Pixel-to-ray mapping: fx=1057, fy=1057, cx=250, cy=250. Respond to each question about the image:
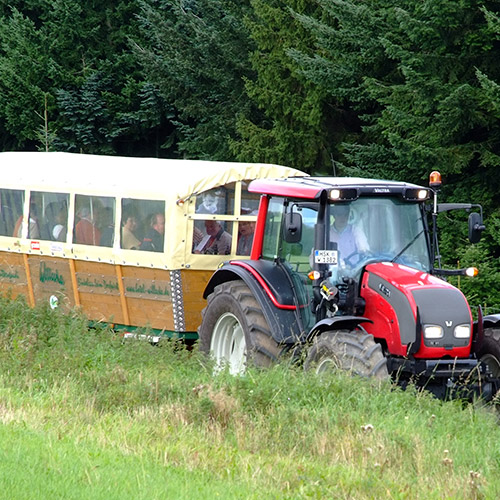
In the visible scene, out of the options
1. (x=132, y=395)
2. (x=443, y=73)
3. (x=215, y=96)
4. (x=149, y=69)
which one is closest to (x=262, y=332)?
(x=132, y=395)

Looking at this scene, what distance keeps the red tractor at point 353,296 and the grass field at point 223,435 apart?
18.3 inches

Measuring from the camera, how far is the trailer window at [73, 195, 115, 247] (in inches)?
552

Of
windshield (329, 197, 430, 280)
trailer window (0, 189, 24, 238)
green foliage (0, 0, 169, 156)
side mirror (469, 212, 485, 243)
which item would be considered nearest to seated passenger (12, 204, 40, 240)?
trailer window (0, 189, 24, 238)

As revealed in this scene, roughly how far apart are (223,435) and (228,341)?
357 centimetres

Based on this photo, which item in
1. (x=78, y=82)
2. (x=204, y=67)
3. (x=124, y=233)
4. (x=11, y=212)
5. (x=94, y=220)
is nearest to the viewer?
(x=124, y=233)

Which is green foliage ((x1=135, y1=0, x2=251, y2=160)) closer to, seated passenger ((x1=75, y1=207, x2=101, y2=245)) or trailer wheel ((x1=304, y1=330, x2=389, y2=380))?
seated passenger ((x1=75, y1=207, x2=101, y2=245))

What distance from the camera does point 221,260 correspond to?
43.5 ft

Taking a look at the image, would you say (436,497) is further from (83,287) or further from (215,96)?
(215,96)

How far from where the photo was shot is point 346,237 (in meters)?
10.1

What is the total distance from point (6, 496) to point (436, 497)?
8.26ft

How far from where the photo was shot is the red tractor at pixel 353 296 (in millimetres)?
9344

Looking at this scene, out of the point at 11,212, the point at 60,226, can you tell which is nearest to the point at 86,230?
the point at 60,226

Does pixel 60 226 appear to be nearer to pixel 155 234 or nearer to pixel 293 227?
pixel 155 234

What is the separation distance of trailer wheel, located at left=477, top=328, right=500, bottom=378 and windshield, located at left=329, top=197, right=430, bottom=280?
3.16 ft
